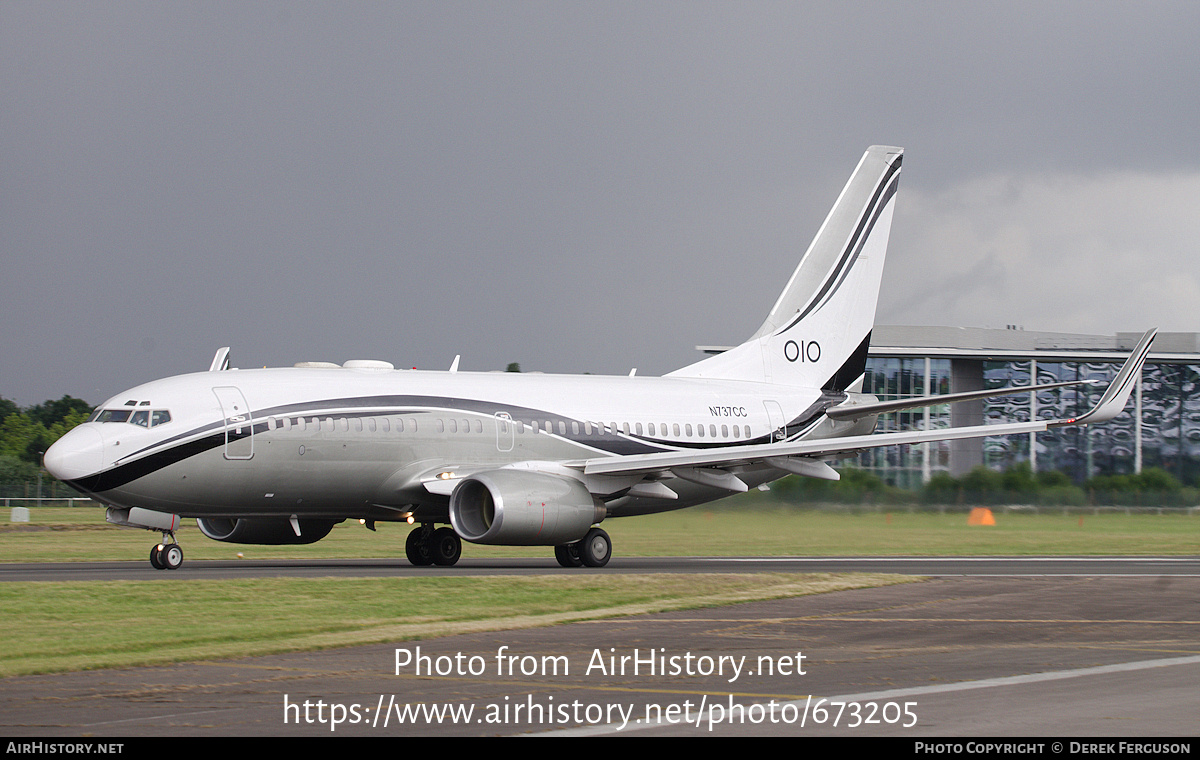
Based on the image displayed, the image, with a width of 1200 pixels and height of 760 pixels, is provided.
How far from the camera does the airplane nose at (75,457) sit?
24812mm

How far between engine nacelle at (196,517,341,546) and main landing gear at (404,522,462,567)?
1743mm

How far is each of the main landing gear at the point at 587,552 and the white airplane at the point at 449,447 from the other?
0.03m

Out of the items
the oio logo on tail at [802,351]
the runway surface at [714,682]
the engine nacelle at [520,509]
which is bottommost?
the runway surface at [714,682]

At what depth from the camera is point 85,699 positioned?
11477 mm

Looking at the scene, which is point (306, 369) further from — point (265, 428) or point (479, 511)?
point (479, 511)

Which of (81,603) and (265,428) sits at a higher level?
(265,428)

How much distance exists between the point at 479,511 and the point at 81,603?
33.4 ft

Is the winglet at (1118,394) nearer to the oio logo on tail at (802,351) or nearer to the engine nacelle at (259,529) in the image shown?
the oio logo on tail at (802,351)

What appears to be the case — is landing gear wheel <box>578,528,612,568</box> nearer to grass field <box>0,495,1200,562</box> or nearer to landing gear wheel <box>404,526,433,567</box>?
landing gear wheel <box>404,526,433,567</box>

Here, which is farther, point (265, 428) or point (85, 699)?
point (265, 428)

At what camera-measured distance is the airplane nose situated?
24.8m

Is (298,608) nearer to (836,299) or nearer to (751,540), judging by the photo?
(751,540)

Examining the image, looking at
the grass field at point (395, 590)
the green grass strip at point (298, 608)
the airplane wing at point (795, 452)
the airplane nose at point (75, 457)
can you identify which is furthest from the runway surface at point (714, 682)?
the airplane wing at point (795, 452)
